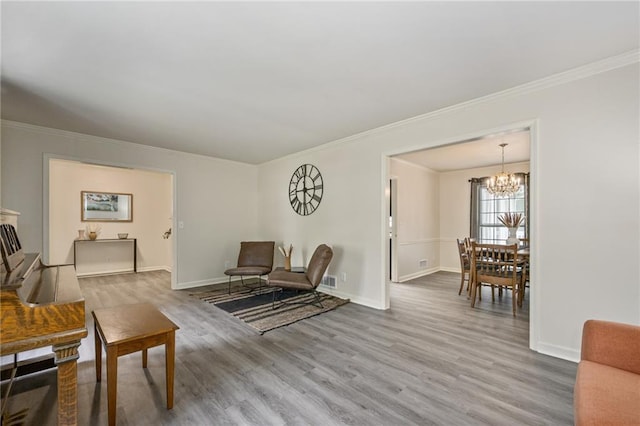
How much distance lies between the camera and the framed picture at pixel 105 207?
6.14m

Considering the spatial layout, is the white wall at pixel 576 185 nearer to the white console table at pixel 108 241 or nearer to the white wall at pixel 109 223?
the white wall at pixel 109 223

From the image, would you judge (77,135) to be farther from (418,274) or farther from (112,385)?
(418,274)

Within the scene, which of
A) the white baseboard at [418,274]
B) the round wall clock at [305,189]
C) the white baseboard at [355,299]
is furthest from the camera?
the white baseboard at [418,274]

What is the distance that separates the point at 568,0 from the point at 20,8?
10.7ft

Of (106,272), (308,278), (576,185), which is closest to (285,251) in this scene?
(308,278)

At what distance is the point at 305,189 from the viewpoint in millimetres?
5121

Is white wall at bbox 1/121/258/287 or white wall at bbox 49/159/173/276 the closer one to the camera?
white wall at bbox 1/121/258/287

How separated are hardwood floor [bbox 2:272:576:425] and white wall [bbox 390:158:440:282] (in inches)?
98.5

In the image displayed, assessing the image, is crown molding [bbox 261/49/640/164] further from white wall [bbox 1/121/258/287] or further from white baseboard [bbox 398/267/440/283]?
white wall [bbox 1/121/258/287]

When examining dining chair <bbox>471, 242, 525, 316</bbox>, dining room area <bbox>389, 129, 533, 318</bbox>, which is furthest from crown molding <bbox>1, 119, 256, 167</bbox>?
dining chair <bbox>471, 242, 525, 316</bbox>

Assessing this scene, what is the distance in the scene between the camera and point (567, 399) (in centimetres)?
190

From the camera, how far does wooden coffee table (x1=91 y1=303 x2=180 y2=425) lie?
1.60 meters

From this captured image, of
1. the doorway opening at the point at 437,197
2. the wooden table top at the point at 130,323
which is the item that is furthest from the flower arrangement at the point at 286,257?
the wooden table top at the point at 130,323

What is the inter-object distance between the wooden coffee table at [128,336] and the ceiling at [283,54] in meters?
1.97
